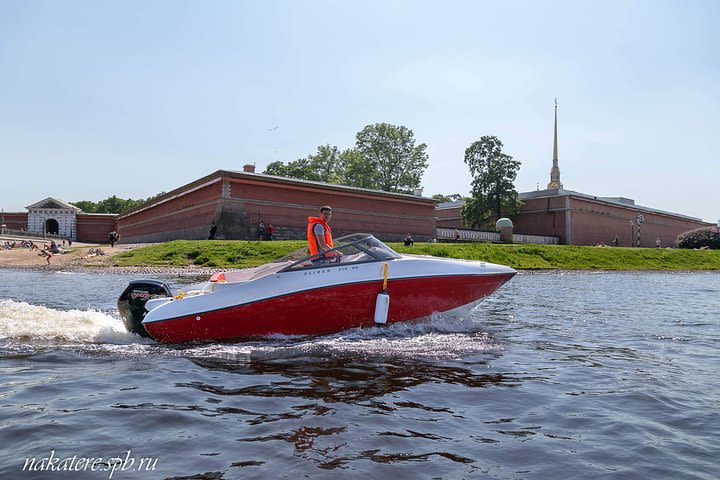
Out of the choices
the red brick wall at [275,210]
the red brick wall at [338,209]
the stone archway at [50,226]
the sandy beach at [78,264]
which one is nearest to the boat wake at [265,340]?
the sandy beach at [78,264]

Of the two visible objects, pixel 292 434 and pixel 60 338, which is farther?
pixel 60 338

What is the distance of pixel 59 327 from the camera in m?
7.95

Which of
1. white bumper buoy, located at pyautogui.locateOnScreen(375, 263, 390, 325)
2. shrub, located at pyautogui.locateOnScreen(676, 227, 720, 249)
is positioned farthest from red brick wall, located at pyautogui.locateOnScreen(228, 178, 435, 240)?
white bumper buoy, located at pyautogui.locateOnScreen(375, 263, 390, 325)

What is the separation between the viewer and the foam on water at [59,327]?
7445 millimetres

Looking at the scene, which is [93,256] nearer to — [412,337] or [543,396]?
[412,337]

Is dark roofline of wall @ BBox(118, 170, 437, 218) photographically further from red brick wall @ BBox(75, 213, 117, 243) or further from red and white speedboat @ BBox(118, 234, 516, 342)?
red and white speedboat @ BBox(118, 234, 516, 342)

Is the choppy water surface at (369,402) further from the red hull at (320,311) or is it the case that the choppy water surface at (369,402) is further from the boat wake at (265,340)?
the red hull at (320,311)

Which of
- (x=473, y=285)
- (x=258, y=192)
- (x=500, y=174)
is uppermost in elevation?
(x=500, y=174)

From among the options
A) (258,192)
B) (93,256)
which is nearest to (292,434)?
(93,256)

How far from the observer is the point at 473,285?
845 cm

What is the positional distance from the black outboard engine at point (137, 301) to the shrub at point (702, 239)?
161 ft

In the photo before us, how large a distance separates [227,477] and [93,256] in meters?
27.7

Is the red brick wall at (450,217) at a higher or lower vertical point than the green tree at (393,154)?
lower

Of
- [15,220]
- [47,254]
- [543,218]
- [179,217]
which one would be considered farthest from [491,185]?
[15,220]
